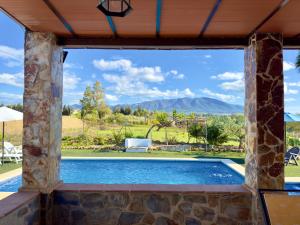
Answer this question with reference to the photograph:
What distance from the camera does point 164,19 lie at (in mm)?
4176

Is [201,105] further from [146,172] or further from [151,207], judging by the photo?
[151,207]

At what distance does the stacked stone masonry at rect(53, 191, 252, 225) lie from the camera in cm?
493

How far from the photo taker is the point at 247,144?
527cm

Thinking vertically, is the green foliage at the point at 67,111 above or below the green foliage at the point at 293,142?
above

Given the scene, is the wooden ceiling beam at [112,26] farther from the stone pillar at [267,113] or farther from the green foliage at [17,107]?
the green foliage at [17,107]

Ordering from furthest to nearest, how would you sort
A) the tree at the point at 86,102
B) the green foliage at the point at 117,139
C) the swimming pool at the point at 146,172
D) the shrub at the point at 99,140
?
the tree at the point at 86,102
the shrub at the point at 99,140
the green foliage at the point at 117,139
the swimming pool at the point at 146,172

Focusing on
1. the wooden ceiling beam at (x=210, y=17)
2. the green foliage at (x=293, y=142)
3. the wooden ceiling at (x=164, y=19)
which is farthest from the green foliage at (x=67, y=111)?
the wooden ceiling beam at (x=210, y=17)

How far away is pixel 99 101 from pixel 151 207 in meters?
18.4

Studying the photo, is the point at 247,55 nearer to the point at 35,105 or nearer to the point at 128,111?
the point at 35,105

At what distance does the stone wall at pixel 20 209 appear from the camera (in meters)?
3.77

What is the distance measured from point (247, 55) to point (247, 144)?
1576 mm

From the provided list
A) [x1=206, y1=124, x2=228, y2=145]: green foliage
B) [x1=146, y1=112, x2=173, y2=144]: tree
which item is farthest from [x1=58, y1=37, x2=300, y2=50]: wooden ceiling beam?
[x1=146, y1=112, x2=173, y2=144]: tree

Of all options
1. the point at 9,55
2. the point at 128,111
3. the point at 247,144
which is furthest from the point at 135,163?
the point at 9,55

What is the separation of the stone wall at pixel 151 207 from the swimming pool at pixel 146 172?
514cm
